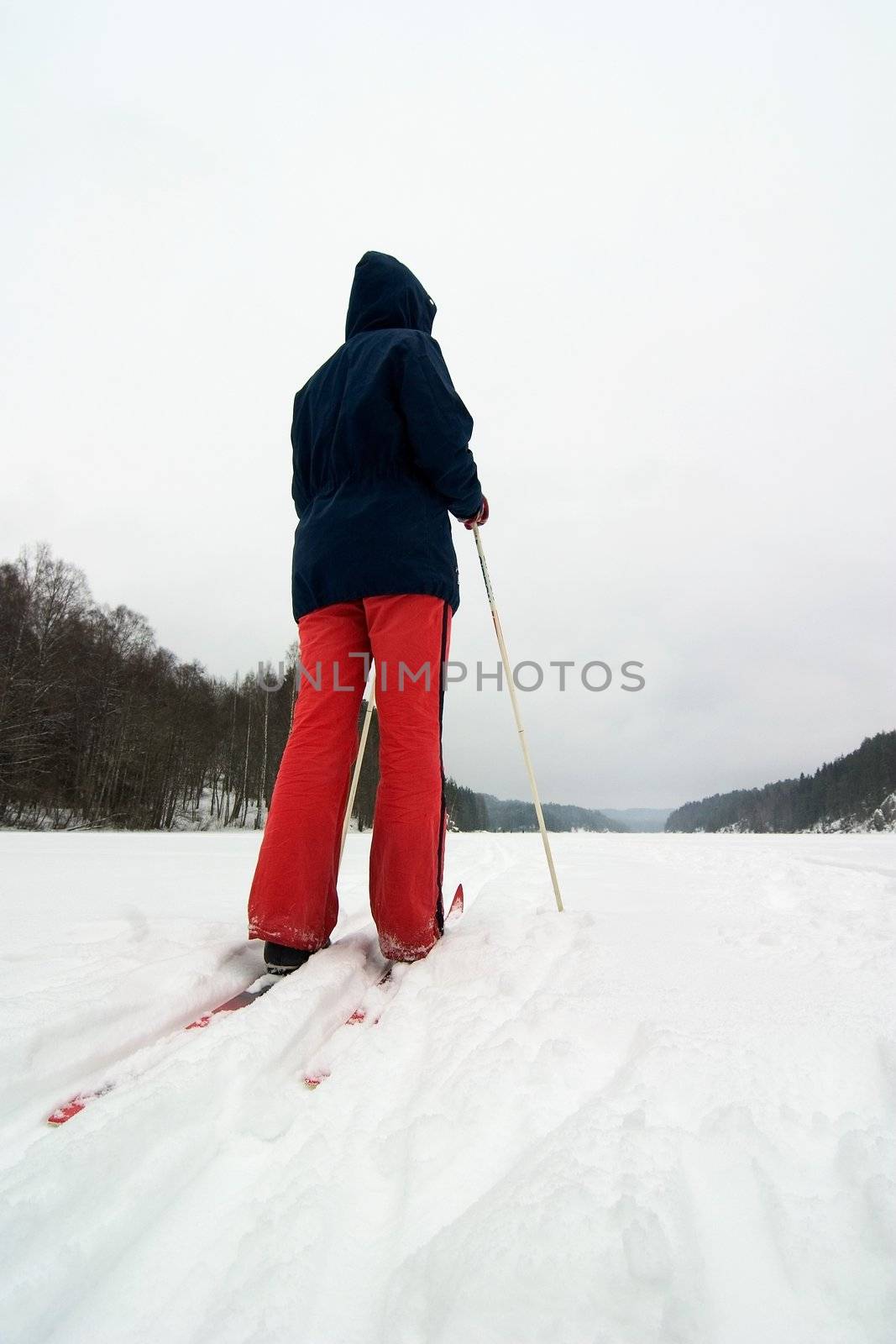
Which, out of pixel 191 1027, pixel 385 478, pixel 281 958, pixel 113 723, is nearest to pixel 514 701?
pixel 385 478

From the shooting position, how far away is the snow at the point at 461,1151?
50cm

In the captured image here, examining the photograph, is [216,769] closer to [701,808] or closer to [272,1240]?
[272,1240]

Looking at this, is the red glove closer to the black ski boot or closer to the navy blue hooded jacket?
the navy blue hooded jacket

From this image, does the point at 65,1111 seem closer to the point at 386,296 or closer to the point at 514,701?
the point at 514,701

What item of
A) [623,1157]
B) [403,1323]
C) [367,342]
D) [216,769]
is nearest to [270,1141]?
[403,1323]

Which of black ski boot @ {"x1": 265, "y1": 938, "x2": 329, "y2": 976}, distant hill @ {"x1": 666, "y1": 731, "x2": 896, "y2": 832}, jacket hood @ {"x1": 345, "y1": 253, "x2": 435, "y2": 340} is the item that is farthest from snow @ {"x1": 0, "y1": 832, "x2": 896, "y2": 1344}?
distant hill @ {"x1": 666, "y1": 731, "x2": 896, "y2": 832}

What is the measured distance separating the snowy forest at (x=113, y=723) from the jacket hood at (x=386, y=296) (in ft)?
43.3

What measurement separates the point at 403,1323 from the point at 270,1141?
33cm

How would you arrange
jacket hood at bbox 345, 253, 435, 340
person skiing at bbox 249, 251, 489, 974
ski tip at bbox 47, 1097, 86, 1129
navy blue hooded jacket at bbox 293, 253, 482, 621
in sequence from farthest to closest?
1. jacket hood at bbox 345, 253, 435, 340
2. navy blue hooded jacket at bbox 293, 253, 482, 621
3. person skiing at bbox 249, 251, 489, 974
4. ski tip at bbox 47, 1097, 86, 1129

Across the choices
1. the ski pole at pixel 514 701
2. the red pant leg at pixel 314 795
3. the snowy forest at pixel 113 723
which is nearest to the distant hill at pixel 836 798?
the snowy forest at pixel 113 723

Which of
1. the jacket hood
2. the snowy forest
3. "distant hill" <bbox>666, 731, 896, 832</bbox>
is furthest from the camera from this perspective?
"distant hill" <bbox>666, 731, 896, 832</bbox>

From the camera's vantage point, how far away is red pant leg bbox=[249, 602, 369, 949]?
1465 millimetres

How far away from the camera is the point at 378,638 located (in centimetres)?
164

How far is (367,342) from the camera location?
6.05 ft
